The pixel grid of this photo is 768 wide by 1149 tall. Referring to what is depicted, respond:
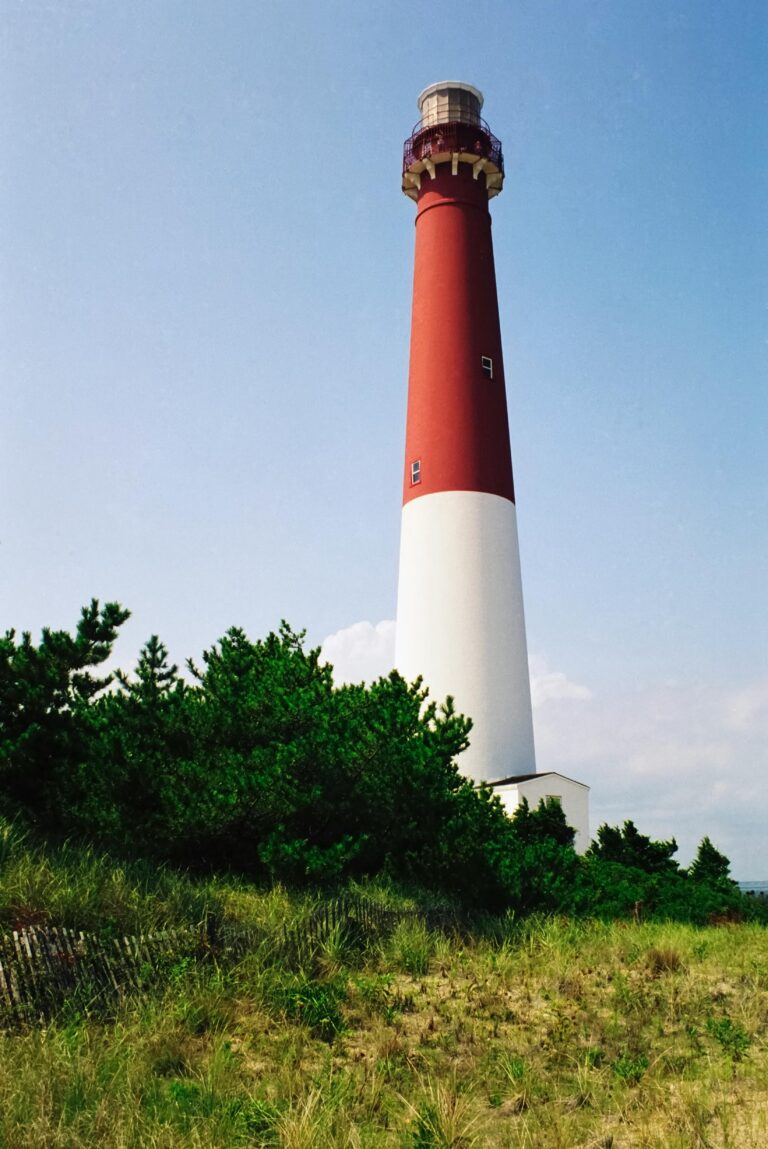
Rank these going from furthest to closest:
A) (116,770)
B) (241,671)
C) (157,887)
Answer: (241,671)
(116,770)
(157,887)

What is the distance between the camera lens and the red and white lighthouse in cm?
2434

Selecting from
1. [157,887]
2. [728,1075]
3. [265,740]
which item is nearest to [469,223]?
[265,740]

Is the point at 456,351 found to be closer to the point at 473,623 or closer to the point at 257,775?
the point at 473,623

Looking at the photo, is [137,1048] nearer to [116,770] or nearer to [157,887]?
[157,887]

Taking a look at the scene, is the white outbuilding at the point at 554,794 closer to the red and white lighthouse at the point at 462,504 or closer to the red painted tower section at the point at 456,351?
the red and white lighthouse at the point at 462,504

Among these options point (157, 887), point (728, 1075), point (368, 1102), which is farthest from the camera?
point (157, 887)

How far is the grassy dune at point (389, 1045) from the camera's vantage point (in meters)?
6.93

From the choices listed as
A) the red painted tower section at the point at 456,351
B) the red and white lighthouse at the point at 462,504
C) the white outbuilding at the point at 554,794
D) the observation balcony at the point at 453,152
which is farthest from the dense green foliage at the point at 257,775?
the observation balcony at the point at 453,152

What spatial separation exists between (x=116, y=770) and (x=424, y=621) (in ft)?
40.8

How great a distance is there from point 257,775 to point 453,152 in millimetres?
21794

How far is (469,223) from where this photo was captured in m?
27.3

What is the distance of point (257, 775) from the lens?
1273cm

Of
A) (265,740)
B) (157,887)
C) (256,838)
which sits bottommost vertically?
(157,887)

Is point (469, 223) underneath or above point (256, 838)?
above
